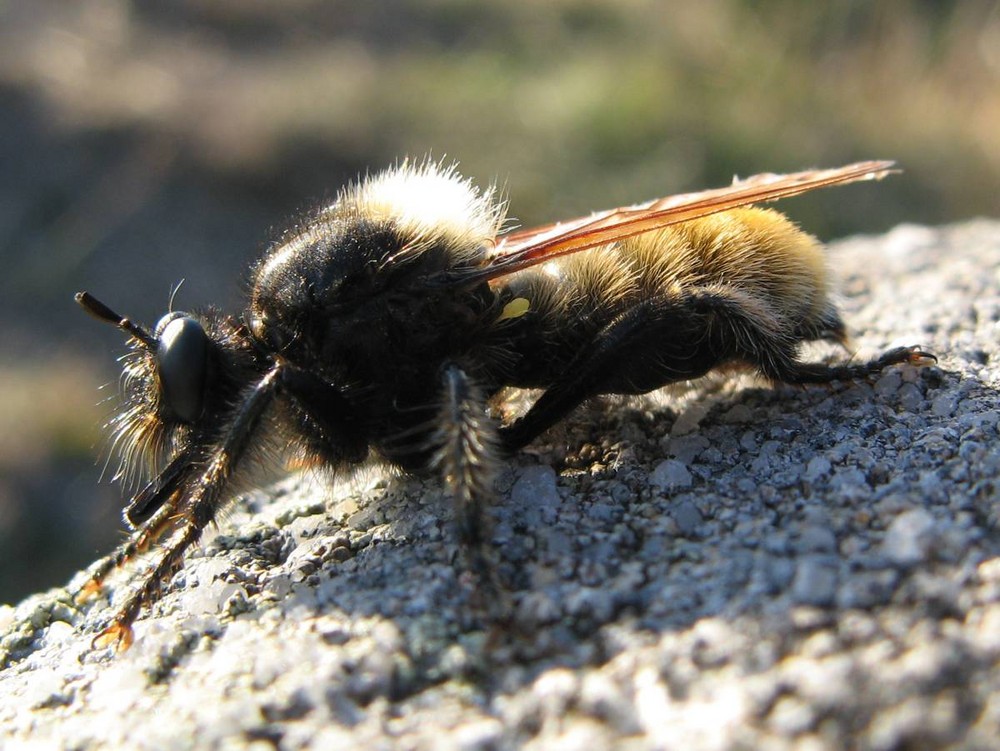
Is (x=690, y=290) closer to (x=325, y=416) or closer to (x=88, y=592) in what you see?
(x=325, y=416)

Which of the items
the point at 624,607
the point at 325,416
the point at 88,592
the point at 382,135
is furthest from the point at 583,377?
the point at 382,135

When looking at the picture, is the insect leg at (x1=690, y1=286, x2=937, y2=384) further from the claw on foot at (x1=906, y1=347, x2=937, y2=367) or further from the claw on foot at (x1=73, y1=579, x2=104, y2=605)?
the claw on foot at (x1=73, y1=579, x2=104, y2=605)

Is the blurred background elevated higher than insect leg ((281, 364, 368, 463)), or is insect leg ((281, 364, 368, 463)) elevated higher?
the blurred background

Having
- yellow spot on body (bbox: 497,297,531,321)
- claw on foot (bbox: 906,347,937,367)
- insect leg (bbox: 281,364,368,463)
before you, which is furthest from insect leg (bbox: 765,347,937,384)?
insect leg (bbox: 281,364,368,463)

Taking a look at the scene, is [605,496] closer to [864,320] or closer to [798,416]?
[798,416]

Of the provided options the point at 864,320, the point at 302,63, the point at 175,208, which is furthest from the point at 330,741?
the point at 302,63

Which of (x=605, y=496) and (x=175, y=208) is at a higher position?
(x=175, y=208)
